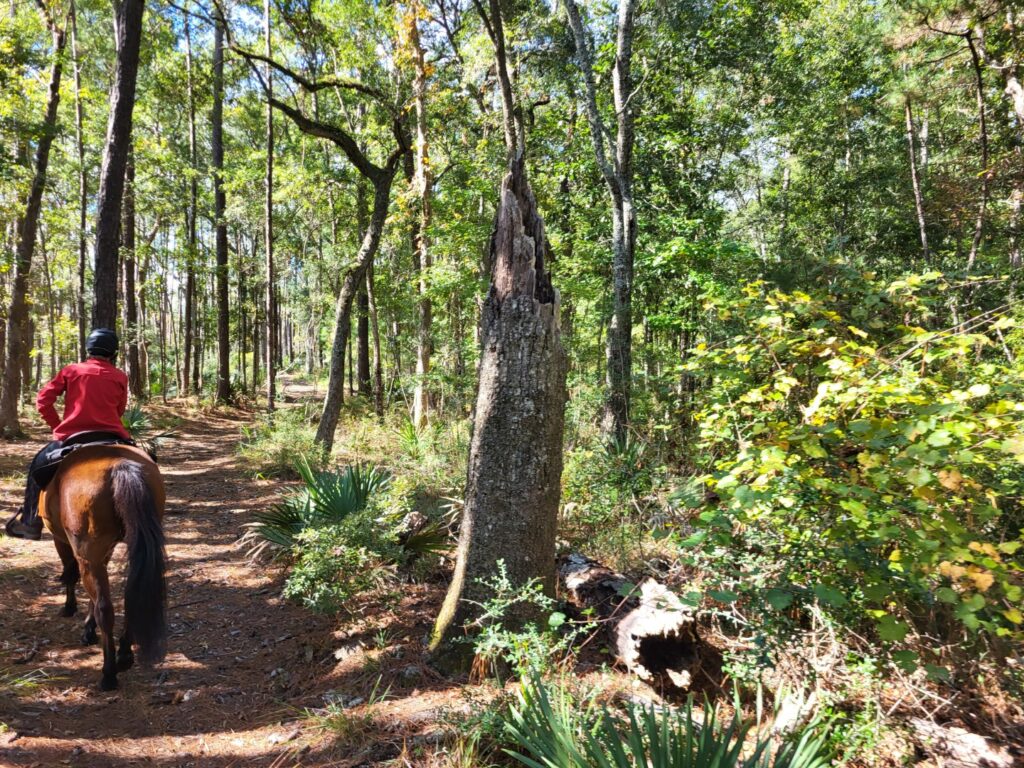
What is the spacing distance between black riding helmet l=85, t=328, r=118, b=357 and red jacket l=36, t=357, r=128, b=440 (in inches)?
4.2

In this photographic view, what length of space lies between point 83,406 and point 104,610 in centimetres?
171

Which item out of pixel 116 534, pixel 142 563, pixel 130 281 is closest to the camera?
pixel 142 563

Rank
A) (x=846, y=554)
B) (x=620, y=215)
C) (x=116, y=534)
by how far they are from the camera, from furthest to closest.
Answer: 1. (x=620, y=215)
2. (x=116, y=534)
3. (x=846, y=554)

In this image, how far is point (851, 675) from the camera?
2.90 metres

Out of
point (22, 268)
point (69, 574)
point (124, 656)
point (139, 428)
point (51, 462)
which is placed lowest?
point (124, 656)

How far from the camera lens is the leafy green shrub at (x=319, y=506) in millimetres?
5270

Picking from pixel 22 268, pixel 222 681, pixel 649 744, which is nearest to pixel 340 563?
pixel 222 681

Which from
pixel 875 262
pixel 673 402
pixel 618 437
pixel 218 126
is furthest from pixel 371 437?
pixel 875 262

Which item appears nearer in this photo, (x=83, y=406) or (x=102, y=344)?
(x=83, y=406)

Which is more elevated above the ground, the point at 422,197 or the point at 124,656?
the point at 422,197

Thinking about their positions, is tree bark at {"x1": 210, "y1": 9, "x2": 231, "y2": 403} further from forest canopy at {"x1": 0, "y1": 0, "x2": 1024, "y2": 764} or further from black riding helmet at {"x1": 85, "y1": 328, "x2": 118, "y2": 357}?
black riding helmet at {"x1": 85, "y1": 328, "x2": 118, "y2": 357}

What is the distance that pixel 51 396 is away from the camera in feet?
14.2

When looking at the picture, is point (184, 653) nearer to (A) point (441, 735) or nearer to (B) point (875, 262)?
(A) point (441, 735)

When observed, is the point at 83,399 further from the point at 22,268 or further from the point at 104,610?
the point at 22,268
